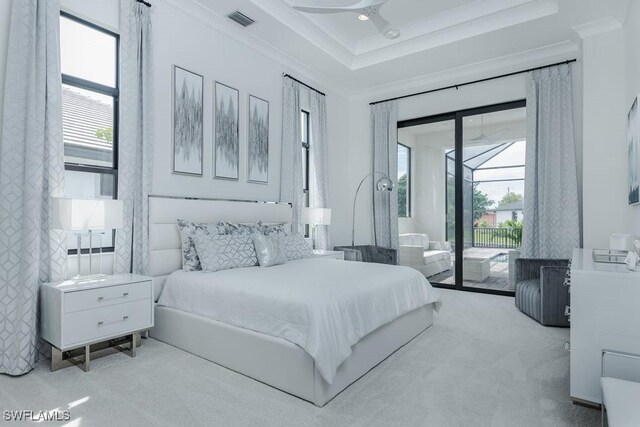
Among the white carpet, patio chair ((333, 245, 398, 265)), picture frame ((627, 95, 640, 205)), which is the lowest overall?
the white carpet

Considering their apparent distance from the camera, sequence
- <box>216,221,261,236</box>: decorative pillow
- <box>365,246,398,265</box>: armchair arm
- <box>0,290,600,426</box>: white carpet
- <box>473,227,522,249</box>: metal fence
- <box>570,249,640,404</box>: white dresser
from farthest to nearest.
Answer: <box>365,246,398,265</box>: armchair arm
<box>473,227,522,249</box>: metal fence
<box>216,221,261,236</box>: decorative pillow
<box>0,290,600,426</box>: white carpet
<box>570,249,640,404</box>: white dresser

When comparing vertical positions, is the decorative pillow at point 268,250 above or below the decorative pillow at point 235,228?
below

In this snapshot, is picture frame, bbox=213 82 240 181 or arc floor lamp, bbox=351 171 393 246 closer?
picture frame, bbox=213 82 240 181

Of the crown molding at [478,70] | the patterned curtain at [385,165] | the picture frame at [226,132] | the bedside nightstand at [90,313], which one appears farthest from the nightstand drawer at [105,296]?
the crown molding at [478,70]

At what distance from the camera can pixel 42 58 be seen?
2.59 metres

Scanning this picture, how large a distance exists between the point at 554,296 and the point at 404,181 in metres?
2.88

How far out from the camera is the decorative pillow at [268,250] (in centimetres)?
346

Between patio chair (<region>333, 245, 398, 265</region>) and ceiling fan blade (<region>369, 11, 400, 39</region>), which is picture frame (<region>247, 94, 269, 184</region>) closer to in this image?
patio chair (<region>333, 245, 398, 265</region>)

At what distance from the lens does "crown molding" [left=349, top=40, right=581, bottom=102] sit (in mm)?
4469

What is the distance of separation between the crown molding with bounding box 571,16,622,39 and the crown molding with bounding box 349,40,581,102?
0.35 m

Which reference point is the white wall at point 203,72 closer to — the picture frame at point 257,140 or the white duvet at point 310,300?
the picture frame at point 257,140

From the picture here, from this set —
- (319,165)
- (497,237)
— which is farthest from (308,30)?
(497,237)

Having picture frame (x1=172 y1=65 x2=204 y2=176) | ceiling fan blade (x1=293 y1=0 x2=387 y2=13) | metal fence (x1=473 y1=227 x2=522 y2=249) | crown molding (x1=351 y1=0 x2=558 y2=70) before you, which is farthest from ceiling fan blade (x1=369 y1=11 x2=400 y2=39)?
metal fence (x1=473 y1=227 x2=522 y2=249)

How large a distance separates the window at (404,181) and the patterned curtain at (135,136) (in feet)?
12.7
